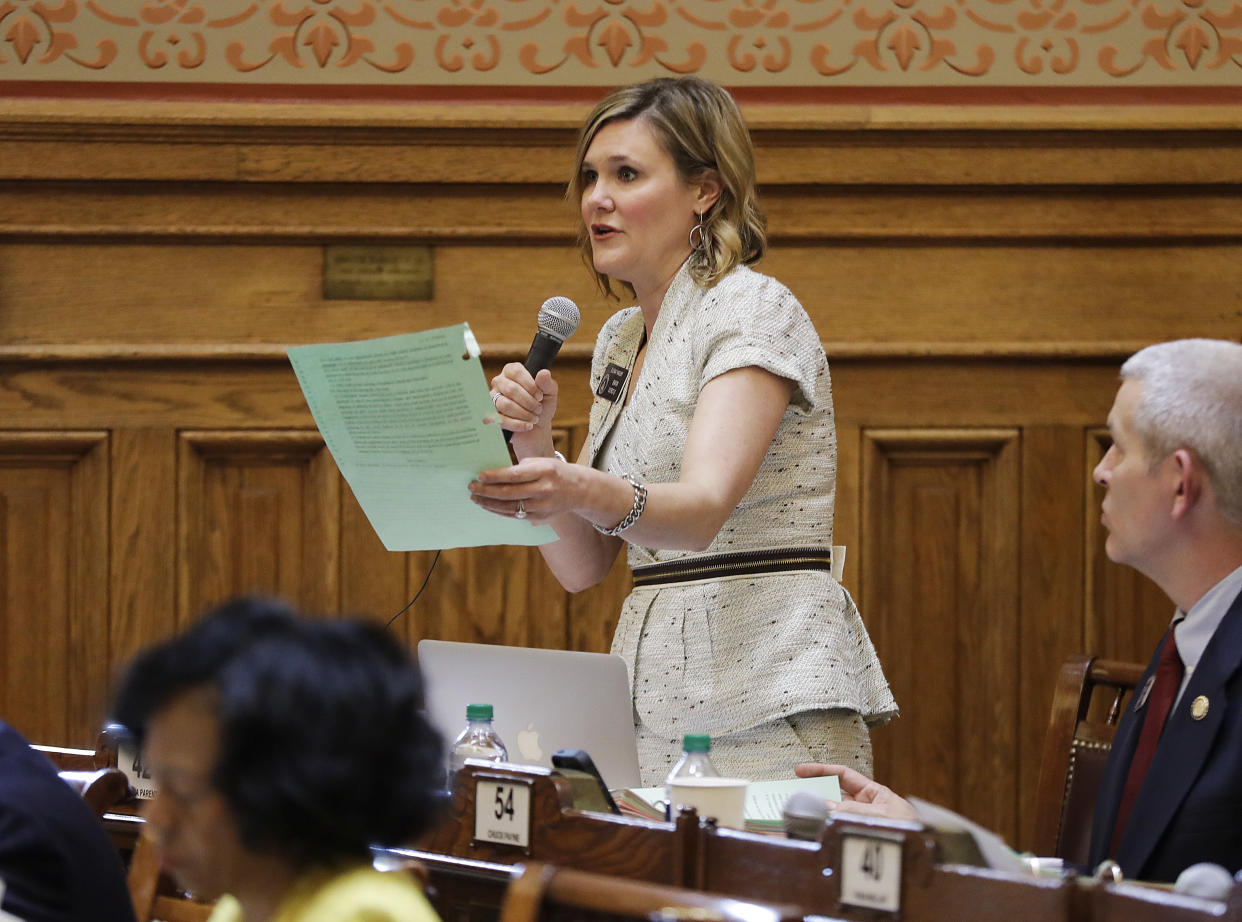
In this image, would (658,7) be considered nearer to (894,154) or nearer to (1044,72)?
(894,154)

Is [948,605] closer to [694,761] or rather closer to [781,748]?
[781,748]

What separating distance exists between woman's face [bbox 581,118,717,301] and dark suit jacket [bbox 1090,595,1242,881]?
89 centimetres

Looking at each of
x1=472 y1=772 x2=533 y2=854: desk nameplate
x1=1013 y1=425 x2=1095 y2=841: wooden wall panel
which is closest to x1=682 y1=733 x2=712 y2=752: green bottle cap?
x1=472 y1=772 x2=533 y2=854: desk nameplate

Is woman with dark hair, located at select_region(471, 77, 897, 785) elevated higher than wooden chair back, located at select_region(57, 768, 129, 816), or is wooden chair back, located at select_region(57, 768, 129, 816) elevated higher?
woman with dark hair, located at select_region(471, 77, 897, 785)

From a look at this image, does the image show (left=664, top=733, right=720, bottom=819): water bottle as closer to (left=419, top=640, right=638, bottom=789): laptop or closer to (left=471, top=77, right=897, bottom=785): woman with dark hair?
(left=419, top=640, right=638, bottom=789): laptop

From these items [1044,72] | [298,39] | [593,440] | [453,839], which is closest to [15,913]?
[453,839]

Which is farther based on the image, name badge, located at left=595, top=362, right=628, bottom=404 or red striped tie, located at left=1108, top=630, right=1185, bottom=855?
name badge, located at left=595, top=362, right=628, bottom=404

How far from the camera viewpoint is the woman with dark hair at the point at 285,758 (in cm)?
91

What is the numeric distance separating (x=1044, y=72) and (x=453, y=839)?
2.45 metres

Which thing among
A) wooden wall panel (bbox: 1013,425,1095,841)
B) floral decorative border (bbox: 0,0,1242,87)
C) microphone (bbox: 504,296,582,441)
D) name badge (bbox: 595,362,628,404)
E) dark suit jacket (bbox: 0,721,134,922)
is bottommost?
dark suit jacket (bbox: 0,721,134,922)

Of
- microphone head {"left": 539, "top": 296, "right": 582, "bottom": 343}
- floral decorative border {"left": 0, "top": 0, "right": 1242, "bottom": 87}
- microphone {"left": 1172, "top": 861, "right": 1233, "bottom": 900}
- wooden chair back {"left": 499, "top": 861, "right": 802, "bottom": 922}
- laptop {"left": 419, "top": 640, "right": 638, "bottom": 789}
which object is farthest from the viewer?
floral decorative border {"left": 0, "top": 0, "right": 1242, "bottom": 87}

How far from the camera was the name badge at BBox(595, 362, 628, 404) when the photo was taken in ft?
6.86

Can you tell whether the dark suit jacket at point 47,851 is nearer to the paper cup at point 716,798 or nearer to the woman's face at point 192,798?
the woman's face at point 192,798

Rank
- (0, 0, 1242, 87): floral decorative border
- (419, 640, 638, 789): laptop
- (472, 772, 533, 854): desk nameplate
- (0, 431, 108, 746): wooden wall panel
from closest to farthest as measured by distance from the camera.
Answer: (472, 772, 533, 854): desk nameplate
(419, 640, 638, 789): laptop
(0, 431, 108, 746): wooden wall panel
(0, 0, 1242, 87): floral decorative border
